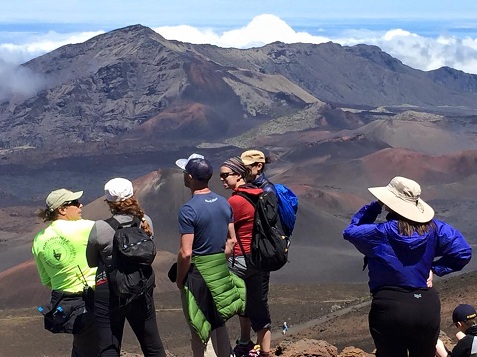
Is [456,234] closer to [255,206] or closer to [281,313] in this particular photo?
[255,206]

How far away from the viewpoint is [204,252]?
6879 millimetres

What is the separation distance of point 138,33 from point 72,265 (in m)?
145

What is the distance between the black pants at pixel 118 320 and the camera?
6402mm

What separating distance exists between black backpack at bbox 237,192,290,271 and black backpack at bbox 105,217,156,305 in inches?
43.7

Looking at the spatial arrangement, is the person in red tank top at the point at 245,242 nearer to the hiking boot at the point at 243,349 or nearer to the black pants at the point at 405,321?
the hiking boot at the point at 243,349

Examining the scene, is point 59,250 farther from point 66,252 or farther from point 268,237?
point 268,237

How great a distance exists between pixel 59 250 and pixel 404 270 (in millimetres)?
2664

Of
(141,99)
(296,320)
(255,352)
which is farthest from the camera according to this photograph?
(141,99)

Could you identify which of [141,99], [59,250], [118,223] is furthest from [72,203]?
[141,99]

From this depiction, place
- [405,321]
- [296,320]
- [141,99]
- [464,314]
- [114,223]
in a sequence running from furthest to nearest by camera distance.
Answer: [141,99], [296,320], [464,314], [114,223], [405,321]

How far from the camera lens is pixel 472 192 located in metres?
75.6

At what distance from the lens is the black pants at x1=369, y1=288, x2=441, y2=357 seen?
19.2ft

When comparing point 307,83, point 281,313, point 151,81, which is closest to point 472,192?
point 281,313

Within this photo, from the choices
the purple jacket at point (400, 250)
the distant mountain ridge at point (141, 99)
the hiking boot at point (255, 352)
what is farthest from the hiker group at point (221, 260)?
the distant mountain ridge at point (141, 99)
